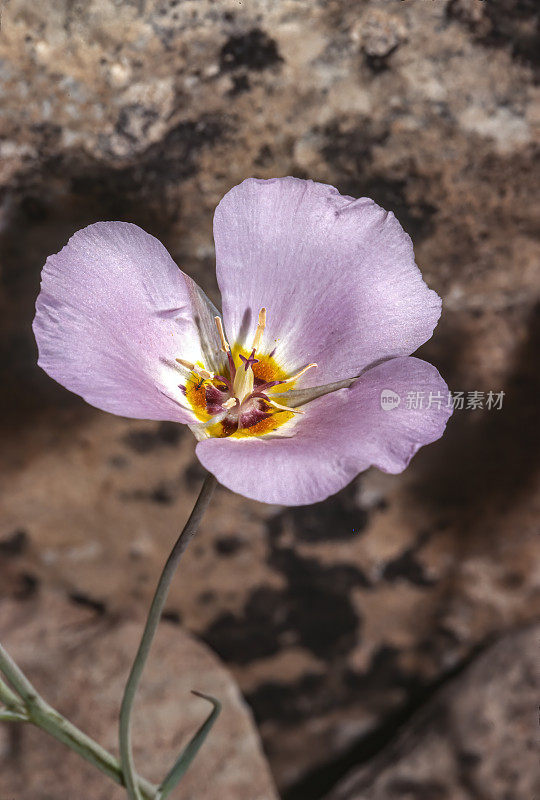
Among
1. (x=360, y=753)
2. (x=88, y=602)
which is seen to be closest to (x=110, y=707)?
(x=88, y=602)

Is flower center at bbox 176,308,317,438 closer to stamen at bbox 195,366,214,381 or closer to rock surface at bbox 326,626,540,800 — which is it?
stamen at bbox 195,366,214,381

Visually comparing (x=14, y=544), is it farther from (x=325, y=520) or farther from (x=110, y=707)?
(x=325, y=520)

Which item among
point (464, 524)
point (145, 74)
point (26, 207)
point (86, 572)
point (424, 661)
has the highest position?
point (145, 74)

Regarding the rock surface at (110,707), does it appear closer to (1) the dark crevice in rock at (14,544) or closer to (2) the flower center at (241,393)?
(1) the dark crevice in rock at (14,544)

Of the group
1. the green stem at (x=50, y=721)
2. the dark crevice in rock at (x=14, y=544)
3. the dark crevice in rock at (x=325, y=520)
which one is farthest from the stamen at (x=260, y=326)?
the dark crevice in rock at (x=14, y=544)

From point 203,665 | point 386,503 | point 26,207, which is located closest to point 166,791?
point 203,665

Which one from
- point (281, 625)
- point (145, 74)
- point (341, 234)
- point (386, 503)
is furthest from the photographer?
point (281, 625)

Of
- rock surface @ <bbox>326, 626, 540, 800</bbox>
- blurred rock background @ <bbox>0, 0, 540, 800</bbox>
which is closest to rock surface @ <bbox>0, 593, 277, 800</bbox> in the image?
blurred rock background @ <bbox>0, 0, 540, 800</bbox>

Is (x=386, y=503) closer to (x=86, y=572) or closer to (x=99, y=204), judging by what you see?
(x=86, y=572)
